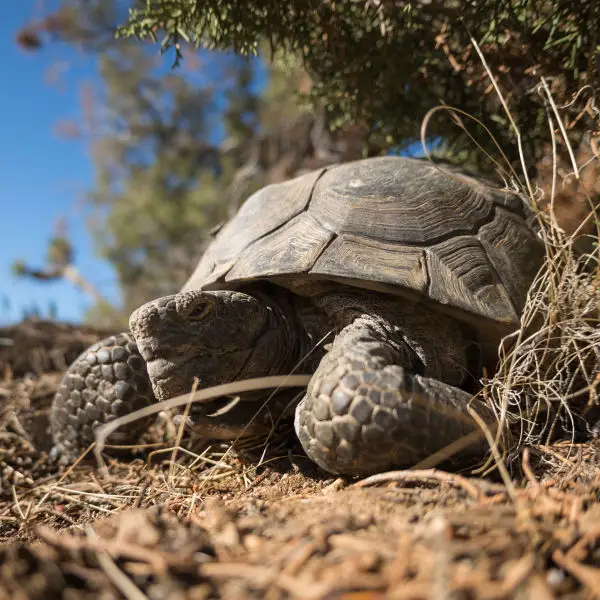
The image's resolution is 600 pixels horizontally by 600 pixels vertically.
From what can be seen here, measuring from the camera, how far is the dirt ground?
0.99 metres

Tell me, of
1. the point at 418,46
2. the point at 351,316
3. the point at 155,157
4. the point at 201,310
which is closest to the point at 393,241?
the point at 351,316

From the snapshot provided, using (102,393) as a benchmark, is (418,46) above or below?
above

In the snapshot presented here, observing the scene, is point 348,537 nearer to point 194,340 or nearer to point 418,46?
point 194,340

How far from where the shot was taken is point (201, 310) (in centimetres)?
211

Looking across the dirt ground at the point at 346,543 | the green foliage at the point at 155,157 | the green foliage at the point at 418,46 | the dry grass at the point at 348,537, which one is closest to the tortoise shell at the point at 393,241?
the dry grass at the point at 348,537

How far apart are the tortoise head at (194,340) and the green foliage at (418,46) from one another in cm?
165

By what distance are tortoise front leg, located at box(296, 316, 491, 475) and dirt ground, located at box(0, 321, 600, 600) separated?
94mm

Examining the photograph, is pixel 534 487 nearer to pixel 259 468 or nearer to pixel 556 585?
pixel 556 585

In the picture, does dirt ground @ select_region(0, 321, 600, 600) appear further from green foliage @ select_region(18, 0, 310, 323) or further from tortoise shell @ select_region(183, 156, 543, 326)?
green foliage @ select_region(18, 0, 310, 323)

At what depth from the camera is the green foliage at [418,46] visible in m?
2.70

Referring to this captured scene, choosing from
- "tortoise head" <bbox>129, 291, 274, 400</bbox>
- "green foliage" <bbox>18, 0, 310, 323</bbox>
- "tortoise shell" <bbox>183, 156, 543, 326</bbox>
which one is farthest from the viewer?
"green foliage" <bbox>18, 0, 310, 323</bbox>

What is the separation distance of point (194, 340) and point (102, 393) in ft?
2.98

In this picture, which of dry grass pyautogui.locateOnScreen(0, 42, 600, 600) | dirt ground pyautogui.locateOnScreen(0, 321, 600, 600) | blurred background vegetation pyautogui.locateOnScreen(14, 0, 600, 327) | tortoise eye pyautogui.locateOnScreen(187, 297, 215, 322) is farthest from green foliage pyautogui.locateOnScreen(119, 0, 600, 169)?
dirt ground pyautogui.locateOnScreen(0, 321, 600, 600)

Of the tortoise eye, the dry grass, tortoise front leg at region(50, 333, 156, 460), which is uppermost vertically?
the tortoise eye
